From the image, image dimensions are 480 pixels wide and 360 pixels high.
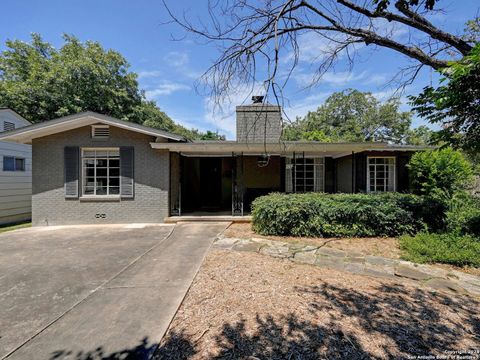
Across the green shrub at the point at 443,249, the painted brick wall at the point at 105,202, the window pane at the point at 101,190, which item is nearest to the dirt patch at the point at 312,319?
the green shrub at the point at 443,249

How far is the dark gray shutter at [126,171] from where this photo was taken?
8.11m

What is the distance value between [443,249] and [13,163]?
634 inches

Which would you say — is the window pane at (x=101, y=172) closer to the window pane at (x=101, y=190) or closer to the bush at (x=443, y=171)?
the window pane at (x=101, y=190)

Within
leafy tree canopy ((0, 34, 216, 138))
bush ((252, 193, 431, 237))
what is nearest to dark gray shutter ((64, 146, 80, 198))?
bush ((252, 193, 431, 237))

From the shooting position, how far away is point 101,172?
8.38 meters

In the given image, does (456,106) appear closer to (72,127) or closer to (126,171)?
(126,171)

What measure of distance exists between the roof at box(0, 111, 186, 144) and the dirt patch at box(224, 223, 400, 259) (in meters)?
4.04

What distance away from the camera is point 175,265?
14.3 feet

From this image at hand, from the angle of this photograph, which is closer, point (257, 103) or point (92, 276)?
point (92, 276)

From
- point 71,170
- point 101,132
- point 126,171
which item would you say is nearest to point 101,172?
point 71,170

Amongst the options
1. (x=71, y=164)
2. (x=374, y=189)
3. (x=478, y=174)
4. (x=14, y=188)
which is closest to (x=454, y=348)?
(x=374, y=189)

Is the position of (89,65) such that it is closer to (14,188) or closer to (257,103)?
(14,188)

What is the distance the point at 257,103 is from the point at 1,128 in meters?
11.2

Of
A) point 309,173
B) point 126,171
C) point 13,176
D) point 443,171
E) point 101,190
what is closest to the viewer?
point 126,171
